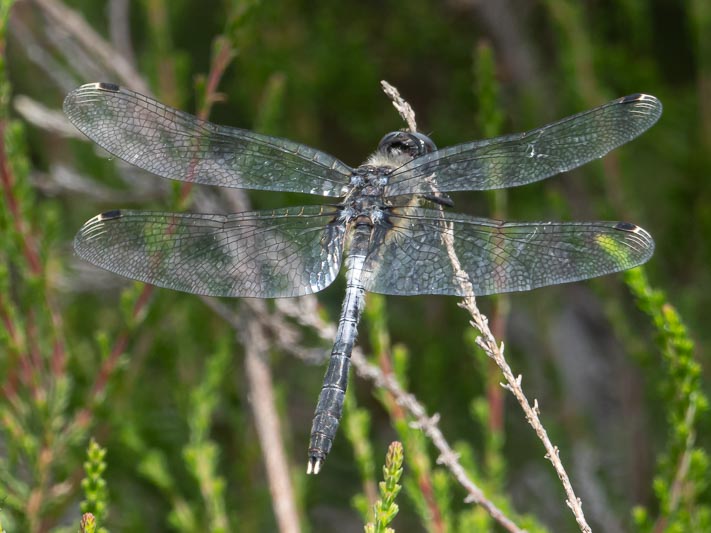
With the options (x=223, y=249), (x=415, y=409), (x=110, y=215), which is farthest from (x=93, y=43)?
(x=415, y=409)

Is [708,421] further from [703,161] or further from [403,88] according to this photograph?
[403,88]

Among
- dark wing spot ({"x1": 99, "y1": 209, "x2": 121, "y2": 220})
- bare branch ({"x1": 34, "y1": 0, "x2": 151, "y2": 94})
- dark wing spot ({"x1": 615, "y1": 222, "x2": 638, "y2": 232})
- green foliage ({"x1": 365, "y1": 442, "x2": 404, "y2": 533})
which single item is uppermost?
bare branch ({"x1": 34, "y1": 0, "x2": 151, "y2": 94})

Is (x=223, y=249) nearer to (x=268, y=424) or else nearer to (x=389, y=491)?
(x=268, y=424)

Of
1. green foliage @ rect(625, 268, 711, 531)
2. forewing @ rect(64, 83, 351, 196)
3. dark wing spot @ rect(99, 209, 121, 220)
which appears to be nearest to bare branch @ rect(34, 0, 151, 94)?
forewing @ rect(64, 83, 351, 196)

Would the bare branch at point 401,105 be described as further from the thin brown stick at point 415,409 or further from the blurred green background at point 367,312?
the thin brown stick at point 415,409

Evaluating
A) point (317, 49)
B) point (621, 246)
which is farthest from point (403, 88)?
point (621, 246)

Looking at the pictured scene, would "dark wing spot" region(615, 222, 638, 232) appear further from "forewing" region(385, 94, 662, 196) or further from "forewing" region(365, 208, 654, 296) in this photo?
"forewing" region(385, 94, 662, 196)

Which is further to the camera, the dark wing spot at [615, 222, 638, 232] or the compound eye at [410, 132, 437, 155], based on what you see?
the compound eye at [410, 132, 437, 155]
